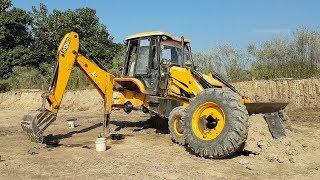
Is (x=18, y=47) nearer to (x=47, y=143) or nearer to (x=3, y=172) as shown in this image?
(x=47, y=143)

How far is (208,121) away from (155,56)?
109 inches

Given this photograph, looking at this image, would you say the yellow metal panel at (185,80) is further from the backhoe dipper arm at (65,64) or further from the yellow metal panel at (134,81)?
the backhoe dipper arm at (65,64)

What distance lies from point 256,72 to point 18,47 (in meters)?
22.7

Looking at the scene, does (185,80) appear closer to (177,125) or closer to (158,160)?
(177,125)

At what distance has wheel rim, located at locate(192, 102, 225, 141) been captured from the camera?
8.12 metres

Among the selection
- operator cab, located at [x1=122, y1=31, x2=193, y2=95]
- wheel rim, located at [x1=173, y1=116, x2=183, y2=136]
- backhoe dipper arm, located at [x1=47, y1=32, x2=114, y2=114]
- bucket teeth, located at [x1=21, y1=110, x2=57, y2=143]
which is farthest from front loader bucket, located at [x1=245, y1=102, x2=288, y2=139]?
bucket teeth, located at [x1=21, y1=110, x2=57, y2=143]

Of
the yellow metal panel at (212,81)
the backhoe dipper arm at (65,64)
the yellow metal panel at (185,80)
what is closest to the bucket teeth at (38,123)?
the backhoe dipper arm at (65,64)

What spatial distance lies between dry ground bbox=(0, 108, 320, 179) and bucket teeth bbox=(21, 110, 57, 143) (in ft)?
0.72

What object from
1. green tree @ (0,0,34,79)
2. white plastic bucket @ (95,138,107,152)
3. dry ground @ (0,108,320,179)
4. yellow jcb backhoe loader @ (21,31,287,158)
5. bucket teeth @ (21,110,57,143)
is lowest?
dry ground @ (0,108,320,179)

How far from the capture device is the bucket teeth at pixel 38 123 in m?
10.2

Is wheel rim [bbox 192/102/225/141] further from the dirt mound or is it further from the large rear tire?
the dirt mound

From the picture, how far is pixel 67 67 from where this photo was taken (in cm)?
1041

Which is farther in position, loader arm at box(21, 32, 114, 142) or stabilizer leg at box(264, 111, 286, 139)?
loader arm at box(21, 32, 114, 142)

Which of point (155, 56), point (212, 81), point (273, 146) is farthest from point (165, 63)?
point (273, 146)
